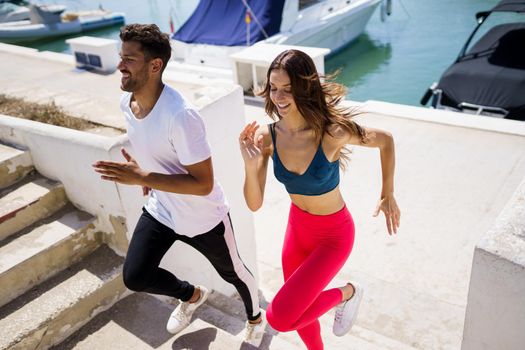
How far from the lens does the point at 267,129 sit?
9.42 ft

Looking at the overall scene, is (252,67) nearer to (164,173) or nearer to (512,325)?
(164,173)

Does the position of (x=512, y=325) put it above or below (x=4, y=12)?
above

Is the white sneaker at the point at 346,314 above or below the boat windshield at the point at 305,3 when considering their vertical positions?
above

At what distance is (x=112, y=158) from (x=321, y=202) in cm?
129

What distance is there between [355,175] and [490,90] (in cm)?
348

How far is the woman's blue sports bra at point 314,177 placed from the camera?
264 centimetres

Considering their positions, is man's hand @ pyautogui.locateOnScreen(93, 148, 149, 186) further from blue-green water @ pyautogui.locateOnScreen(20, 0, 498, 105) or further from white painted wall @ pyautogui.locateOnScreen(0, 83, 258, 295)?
blue-green water @ pyautogui.locateOnScreen(20, 0, 498, 105)

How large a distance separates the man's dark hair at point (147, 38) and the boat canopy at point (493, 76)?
702 centimetres

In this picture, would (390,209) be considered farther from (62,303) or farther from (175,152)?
(62,303)

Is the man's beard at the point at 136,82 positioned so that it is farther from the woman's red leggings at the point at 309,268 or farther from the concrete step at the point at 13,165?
the concrete step at the point at 13,165

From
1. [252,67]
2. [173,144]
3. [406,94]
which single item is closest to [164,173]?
[173,144]

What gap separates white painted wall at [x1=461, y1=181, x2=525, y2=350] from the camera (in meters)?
1.81

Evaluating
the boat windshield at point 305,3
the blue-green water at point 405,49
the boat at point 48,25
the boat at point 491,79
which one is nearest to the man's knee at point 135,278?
the boat at point 491,79

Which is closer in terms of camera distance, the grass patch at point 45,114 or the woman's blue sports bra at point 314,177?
the woman's blue sports bra at point 314,177
